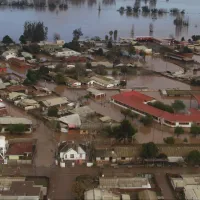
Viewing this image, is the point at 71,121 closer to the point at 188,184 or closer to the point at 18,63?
the point at 188,184

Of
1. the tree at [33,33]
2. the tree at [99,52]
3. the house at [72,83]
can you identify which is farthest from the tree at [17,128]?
the tree at [33,33]

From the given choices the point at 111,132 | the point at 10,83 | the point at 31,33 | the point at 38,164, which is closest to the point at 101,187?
the point at 38,164

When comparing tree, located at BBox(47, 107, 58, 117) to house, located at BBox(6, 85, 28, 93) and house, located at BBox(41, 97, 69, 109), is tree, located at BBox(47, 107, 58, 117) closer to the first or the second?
house, located at BBox(41, 97, 69, 109)

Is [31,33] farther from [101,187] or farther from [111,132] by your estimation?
[101,187]

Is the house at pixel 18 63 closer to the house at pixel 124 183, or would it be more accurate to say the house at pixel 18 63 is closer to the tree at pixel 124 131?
the tree at pixel 124 131

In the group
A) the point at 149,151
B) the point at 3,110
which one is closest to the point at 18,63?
the point at 3,110
